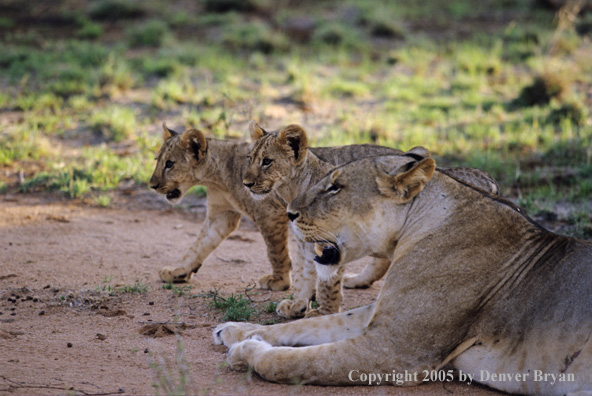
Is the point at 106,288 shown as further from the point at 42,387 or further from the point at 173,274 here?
the point at 42,387

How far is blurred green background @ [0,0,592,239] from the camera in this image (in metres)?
8.46

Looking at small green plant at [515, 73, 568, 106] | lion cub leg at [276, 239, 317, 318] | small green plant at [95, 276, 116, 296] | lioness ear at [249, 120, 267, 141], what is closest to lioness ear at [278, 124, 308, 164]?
lioness ear at [249, 120, 267, 141]

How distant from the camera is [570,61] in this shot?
42.6 feet

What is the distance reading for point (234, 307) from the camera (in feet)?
16.1

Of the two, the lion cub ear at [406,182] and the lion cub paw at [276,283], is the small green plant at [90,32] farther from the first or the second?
the lion cub ear at [406,182]

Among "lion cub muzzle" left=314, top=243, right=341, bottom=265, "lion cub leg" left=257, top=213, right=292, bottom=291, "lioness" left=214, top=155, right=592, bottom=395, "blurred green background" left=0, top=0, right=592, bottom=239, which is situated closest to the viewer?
"lioness" left=214, top=155, right=592, bottom=395


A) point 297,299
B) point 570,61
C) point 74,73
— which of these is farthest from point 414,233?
point 570,61

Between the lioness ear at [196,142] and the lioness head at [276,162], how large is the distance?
795 mm

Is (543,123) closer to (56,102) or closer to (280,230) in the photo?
(280,230)

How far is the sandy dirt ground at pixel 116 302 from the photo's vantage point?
11.8 feet

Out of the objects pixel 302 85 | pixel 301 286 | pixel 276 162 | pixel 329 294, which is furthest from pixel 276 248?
pixel 302 85

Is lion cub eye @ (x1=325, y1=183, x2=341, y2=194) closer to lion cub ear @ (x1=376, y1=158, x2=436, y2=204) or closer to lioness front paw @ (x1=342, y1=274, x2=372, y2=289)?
lion cub ear @ (x1=376, y1=158, x2=436, y2=204)

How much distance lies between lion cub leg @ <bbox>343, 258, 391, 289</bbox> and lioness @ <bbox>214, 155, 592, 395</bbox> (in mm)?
1672

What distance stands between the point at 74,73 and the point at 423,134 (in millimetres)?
5616
